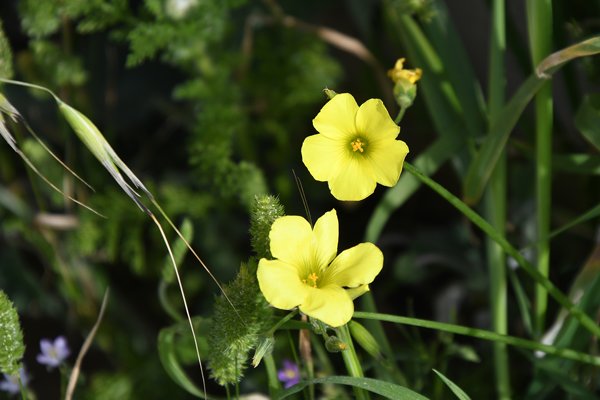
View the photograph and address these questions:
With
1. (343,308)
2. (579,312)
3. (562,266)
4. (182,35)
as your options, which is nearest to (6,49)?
(182,35)

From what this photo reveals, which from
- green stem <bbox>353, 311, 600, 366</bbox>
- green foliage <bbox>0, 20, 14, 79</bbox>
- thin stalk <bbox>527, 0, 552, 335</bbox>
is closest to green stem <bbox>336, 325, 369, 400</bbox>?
green stem <bbox>353, 311, 600, 366</bbox>

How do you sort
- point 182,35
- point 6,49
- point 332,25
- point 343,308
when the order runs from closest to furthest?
1. point 343,308
2. point 6,49
3. point 182,35
4. point 332,25

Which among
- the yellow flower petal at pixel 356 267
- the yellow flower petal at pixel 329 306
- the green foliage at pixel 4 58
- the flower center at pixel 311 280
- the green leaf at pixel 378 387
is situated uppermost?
the green foliage at pixel 4 58

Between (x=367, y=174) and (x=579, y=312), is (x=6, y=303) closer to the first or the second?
(x=367, y=174)

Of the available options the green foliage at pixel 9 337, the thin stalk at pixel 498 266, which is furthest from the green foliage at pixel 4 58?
the thin stalk at pixel 498 266

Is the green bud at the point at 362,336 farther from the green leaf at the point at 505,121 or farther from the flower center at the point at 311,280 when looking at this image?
the green leaf at the point at 505,121

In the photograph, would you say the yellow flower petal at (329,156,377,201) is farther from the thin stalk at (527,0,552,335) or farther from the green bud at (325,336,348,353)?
the thin stalk at (527,0,552,335)

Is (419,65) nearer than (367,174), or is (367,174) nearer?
(367,174)
